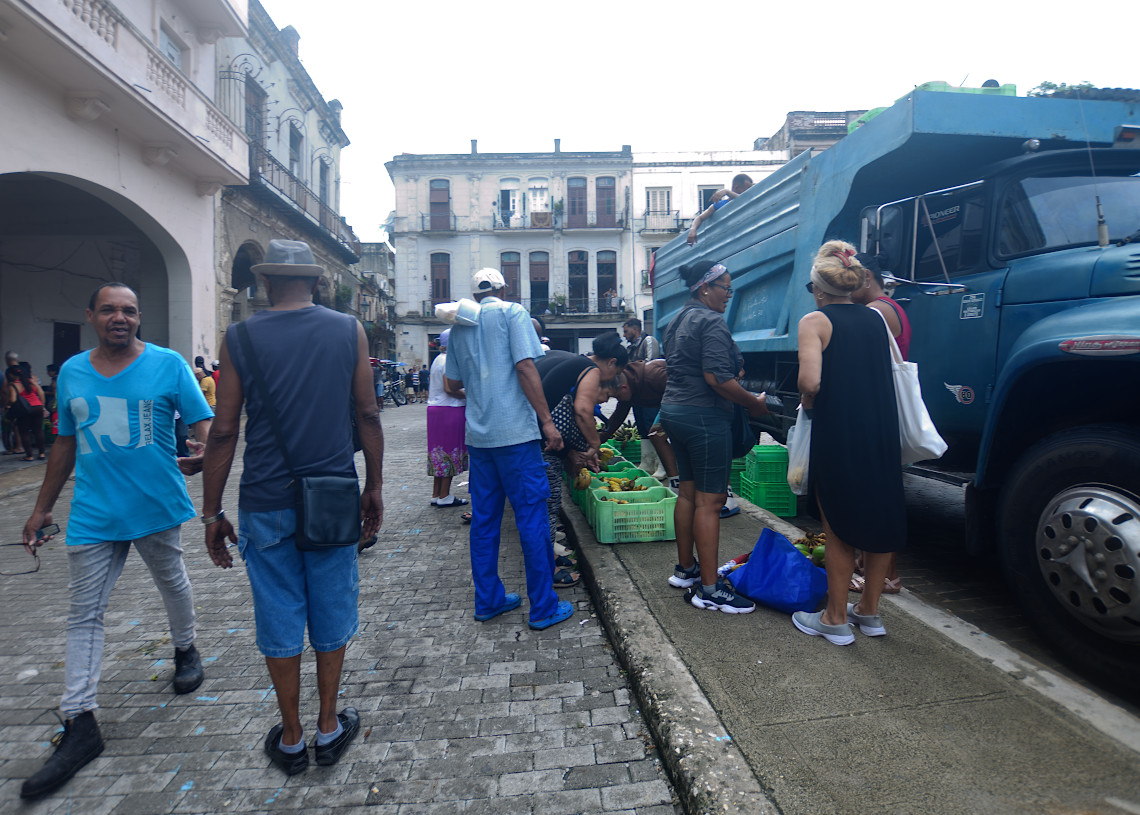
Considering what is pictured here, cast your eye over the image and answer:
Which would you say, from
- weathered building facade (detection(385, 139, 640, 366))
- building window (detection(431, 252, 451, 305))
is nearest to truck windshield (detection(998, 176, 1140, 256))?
weathered building facade (detection(385, 139, 640, 366))

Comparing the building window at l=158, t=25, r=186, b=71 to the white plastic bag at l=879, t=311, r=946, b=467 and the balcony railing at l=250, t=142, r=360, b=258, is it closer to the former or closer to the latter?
the balcony railing at l=250, t=142, r=360, b=258

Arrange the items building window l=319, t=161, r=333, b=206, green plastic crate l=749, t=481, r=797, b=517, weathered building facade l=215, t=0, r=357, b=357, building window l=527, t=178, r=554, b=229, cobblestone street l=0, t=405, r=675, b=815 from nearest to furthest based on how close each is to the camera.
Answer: cobblestone street l=0, t=405, r=675, b=815
green plastic crate l=749, t=481, r=797, b=517
weathered building facade l=215, t=0, r=357, b=357
building window l=319, t=161, r=333, b=206
building window l=527, t=178, r=554, b=229

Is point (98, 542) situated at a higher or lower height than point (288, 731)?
higher

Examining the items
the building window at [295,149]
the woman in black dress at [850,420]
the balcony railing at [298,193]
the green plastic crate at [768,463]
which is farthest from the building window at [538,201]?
the woman in black dress at [850,420]

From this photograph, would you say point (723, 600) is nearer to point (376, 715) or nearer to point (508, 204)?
point (376, 715)

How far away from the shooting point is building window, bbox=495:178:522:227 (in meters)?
33.6

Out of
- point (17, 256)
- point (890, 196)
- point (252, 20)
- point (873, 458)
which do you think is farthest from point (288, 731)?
point (252, 20)

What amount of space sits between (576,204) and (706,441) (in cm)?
3206

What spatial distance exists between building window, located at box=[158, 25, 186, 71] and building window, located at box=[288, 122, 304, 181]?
21.0ft

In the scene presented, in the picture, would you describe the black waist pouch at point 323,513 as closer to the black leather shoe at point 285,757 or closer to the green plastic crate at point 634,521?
the black leather shoe at point 285,757

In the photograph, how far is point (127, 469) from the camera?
8.87 feet

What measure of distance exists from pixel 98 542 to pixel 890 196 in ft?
17.6

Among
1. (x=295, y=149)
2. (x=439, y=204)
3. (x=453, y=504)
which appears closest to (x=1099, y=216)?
(x=453, y=504)

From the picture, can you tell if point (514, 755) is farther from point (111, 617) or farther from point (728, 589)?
point (111, 617)
